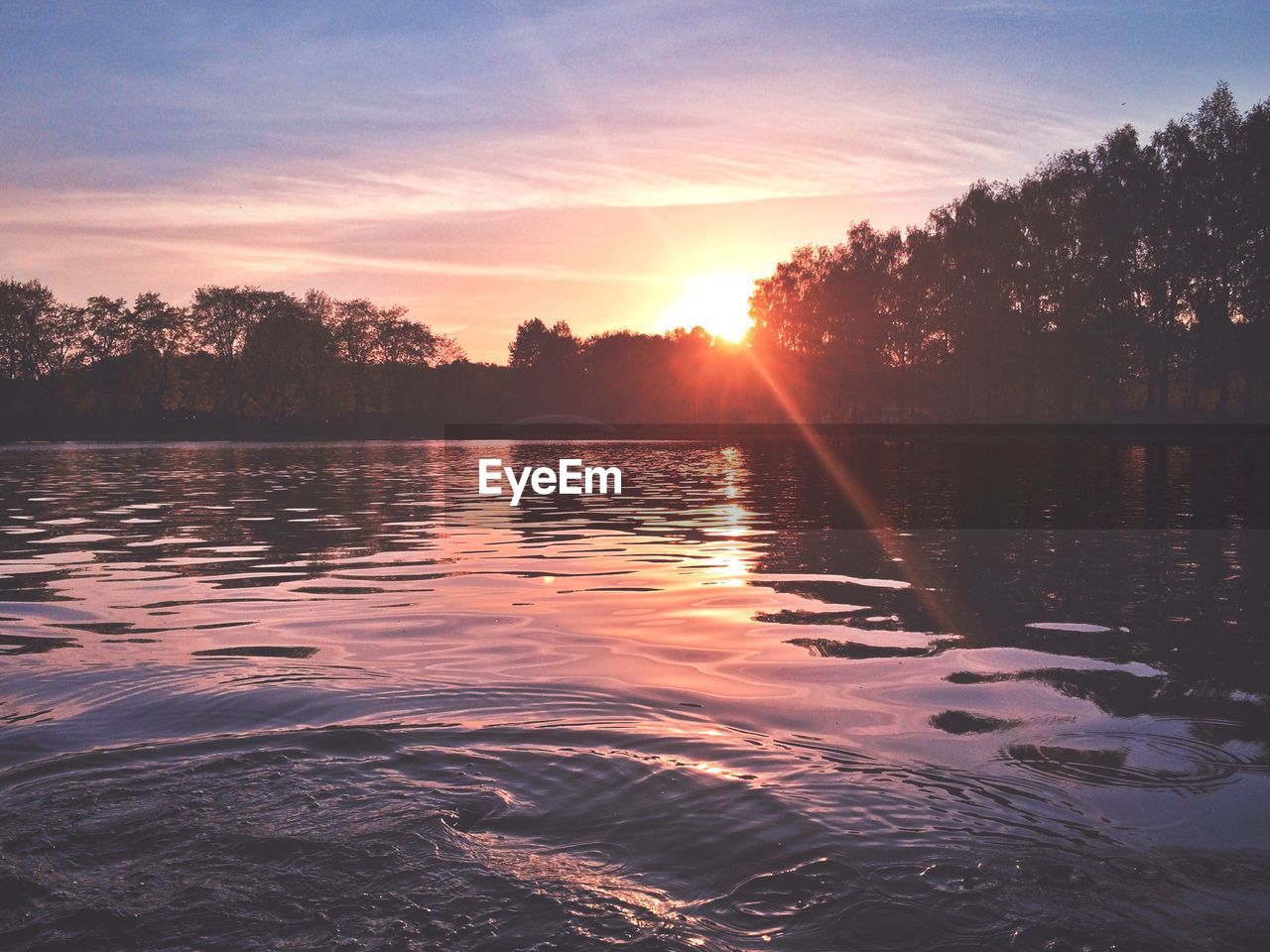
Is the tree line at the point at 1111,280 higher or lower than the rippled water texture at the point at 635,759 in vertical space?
higher

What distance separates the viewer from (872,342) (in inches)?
4245

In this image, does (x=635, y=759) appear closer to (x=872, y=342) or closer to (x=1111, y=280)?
(x=1111, y=280)

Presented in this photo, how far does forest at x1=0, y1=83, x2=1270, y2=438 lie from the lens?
242 ft

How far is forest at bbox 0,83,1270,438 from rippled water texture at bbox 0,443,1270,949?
225ft

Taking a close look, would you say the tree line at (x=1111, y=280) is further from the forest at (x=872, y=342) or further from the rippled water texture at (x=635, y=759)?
the rippled water texture at (x=635, y=759)

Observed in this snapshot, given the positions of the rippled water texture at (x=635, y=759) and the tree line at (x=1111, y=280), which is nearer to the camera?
the rippled water texture at (x=635, y=759)

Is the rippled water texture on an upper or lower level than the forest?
lower

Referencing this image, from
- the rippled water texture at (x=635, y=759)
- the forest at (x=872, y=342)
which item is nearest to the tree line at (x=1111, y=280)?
the forest at (x=872, y=342)

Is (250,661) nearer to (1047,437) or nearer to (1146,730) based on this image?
(1146,730)

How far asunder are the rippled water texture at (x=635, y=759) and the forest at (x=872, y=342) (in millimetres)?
68447

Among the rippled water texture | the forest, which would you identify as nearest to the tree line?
the forest

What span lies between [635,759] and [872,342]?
346 feet

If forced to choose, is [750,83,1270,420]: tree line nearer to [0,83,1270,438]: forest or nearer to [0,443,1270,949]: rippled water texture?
[0,83,1270,438]: forest

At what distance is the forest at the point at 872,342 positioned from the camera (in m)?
73.8
